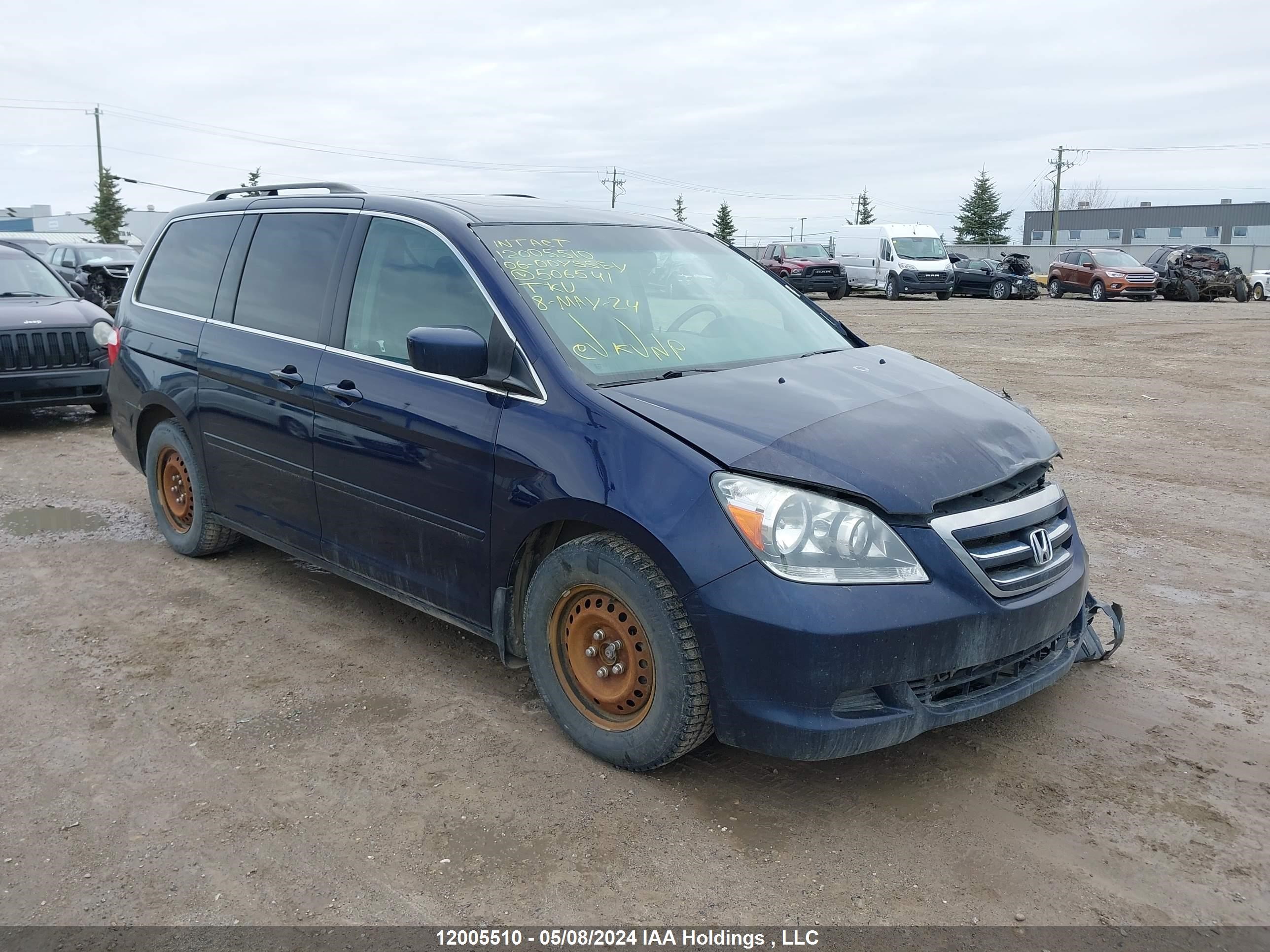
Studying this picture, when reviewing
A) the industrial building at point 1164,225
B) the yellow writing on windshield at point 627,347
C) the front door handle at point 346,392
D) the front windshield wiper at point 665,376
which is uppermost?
the industrial building at point 1164,225

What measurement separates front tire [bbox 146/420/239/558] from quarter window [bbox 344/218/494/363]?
162 centimetres

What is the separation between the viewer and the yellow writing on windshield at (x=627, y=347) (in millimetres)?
3633

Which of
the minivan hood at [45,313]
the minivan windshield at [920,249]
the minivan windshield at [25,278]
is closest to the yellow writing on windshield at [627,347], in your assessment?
the minivan hood at [45,313]

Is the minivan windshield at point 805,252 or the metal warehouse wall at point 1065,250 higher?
the metal warehouse wall at point 1065,250

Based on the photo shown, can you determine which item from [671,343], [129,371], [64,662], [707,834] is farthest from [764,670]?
[129,371]

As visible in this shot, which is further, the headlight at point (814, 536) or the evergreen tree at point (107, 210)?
the evergreen tree at point (107, 210)

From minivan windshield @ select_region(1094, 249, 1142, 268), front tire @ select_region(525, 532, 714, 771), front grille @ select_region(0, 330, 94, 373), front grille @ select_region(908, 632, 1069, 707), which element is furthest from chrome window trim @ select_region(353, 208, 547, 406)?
minivan windshield @ select_region(1094, 249, 1142, 268)

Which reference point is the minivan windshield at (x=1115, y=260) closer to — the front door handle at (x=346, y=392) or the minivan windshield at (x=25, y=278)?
the minivan windshield at (x=25, y=278)

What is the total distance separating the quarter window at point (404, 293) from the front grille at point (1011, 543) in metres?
1.72

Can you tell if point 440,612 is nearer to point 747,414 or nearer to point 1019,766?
point 747,414

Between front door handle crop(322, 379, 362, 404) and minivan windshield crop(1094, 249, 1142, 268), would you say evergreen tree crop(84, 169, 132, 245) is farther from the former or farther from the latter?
front door handle crop(322, 379, 362, 404)

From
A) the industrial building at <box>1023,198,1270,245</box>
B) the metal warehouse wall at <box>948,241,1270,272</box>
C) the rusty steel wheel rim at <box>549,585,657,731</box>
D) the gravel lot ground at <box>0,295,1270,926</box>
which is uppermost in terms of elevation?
the industrial building at <box>1023,198,1270,245</box>

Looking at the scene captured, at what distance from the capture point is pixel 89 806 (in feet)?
10.5

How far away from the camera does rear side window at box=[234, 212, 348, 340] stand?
4.45m
